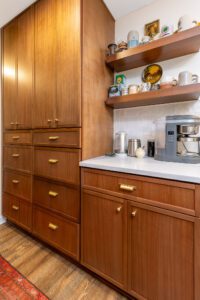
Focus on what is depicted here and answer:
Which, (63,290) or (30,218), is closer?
(63,290)

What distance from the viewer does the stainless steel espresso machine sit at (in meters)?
1.22

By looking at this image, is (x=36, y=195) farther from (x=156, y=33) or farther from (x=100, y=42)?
(x=156, y=33)

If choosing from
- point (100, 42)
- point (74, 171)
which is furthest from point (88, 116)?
point (100, 42)

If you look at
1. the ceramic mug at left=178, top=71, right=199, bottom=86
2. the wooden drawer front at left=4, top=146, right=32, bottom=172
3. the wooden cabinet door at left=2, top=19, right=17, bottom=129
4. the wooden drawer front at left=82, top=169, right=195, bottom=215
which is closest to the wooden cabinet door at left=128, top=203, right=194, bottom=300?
the wooden drawer front at left=82, top=169, right=195, bottom=215

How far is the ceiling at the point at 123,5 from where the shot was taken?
60.6 inches

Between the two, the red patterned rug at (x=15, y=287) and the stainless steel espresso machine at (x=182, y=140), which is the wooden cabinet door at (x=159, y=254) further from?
the red patterned rug at (x=15, y=287)

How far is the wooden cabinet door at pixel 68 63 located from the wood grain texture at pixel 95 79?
5cm

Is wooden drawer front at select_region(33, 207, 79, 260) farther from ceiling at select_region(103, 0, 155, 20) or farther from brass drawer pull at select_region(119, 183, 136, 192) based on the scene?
ceiling at select_region(103, 0, 155, 20)

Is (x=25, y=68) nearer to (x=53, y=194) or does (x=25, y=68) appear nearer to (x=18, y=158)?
(x=18, y=158)

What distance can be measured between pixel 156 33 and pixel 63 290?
7.41 feet

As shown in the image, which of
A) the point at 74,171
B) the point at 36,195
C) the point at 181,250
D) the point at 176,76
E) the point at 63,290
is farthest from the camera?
the point at 36,195

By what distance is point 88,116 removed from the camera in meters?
1.38

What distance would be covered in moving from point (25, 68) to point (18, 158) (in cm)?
97

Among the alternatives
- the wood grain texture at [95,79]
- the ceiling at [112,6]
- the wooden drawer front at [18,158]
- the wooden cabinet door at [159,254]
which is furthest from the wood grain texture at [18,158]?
the ceiling at [112,6]
